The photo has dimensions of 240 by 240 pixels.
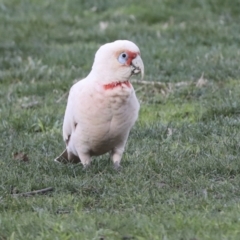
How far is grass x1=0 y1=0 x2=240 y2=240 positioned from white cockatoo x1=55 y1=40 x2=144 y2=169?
33cm

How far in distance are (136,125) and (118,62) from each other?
2.21m

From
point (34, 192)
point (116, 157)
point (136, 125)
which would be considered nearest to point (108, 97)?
point (116, 157)

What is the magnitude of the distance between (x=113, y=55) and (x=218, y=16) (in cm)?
829

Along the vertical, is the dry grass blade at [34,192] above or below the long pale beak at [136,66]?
below

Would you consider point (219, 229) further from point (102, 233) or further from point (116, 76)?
point (116, 76)

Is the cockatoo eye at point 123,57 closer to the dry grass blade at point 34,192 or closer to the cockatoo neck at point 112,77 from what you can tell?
the cockatoo neck at point 112,77

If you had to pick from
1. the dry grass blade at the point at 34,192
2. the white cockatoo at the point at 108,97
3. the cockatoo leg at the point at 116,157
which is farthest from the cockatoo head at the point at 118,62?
the dry grass blade at the point at 34,192

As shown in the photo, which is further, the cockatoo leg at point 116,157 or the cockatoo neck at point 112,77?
the cockatoo leg at point 116,157

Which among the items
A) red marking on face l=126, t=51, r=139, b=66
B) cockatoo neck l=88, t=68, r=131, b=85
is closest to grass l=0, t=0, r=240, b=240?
cockatoo neck l=88, t=68, r=131, b=85

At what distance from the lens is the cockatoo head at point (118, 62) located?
5.57 meters

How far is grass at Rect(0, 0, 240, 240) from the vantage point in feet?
15.7

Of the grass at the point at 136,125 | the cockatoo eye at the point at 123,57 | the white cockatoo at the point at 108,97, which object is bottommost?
the grass at the point at 136,125

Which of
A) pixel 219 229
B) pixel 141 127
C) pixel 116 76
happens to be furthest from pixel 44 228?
pixel 141 127

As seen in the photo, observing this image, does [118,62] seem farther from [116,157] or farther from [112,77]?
[116,157]
